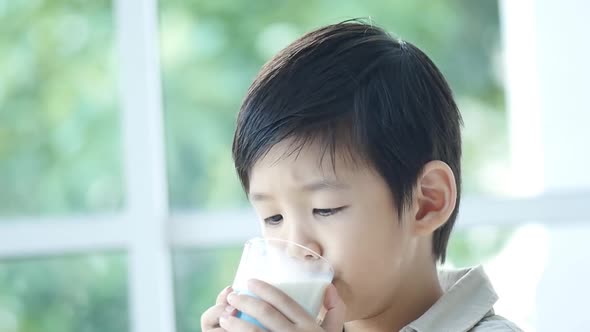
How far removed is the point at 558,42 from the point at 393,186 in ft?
3.95

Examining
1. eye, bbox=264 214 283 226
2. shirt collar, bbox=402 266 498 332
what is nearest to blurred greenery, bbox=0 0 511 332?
shirt collar, bbox=402 266 498 332

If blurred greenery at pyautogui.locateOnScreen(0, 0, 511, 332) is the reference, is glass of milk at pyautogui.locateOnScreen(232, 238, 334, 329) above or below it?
below

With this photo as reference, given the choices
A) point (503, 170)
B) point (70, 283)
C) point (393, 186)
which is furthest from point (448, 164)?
point (70, 283)

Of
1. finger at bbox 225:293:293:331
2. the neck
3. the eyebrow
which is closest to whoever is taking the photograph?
finger at bbox 225:293:293:331

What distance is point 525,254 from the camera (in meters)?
2.33

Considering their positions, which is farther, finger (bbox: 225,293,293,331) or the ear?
the ear

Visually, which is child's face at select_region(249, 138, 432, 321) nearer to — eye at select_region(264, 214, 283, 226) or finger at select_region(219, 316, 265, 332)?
eye at select_region(264, 214, 283, 226)

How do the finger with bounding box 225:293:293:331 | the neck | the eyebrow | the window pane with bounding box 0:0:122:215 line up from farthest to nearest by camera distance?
the window pane with bounding box 0:0:122:215
the neck
the eyebrow
the finger with bounding box 225:293:293:331

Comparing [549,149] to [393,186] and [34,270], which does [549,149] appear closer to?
[393,186]

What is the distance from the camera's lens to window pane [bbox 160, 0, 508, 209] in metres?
2.40

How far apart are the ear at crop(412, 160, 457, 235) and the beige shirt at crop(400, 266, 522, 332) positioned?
0.35 feet

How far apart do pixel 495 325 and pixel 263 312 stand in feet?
Answer: 1.23

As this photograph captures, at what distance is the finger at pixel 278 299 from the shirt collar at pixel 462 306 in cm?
25

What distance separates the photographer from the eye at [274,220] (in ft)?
4.01
